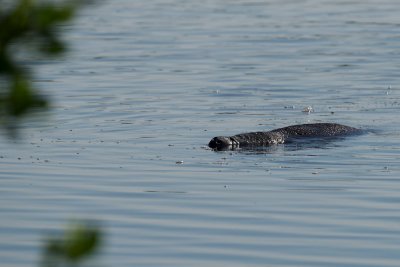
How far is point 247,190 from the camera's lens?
10.6 m

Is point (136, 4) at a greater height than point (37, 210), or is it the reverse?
point (136, 4)

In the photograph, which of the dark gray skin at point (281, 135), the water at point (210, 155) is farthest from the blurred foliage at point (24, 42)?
Answer: the dark gray skin at point (281, 135)

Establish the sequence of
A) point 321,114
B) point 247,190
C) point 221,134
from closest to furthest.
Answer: point 247,190, point 221,134, point 321,114

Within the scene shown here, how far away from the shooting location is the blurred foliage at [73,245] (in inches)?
102

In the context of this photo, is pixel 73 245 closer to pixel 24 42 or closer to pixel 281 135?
pixel 24 42

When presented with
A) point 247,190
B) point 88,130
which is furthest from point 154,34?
point 247,190

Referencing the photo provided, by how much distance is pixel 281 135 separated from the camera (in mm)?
14180

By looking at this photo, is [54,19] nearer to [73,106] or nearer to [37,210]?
[37,210]

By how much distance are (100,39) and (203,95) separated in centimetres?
890

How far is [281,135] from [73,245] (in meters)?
11.7

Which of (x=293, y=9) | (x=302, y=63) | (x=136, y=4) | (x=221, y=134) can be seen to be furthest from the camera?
(x=136, y=4)

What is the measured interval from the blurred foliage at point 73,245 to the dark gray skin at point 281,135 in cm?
1073

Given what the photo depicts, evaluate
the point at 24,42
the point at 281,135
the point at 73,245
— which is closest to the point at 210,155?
the point at 281,135

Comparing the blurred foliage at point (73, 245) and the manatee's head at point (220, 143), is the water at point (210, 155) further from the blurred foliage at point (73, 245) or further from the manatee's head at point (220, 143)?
the blurred foliage at point (73, 245)
